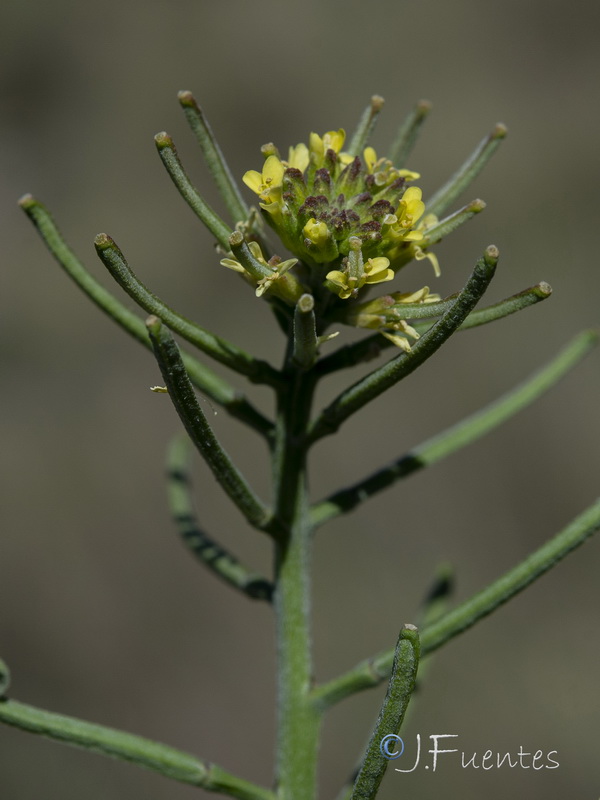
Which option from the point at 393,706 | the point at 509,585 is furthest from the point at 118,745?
the point at 509,585

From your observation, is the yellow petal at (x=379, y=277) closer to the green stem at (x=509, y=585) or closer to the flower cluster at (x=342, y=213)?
the flower cluster at (x=342, y=213)

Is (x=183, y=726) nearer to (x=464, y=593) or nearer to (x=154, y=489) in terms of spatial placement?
(x=154, y=489)

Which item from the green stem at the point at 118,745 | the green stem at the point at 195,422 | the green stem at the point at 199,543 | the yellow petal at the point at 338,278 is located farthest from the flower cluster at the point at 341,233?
the green stem at the point at 118,745

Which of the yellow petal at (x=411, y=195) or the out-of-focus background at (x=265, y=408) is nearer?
the yellow petal at (x=411, y=195)

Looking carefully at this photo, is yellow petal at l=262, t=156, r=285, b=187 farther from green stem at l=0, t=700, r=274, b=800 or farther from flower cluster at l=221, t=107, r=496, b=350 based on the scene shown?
green stem at l=0, t=700, r=274, b=800

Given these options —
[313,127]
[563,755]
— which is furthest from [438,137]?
[563,755]

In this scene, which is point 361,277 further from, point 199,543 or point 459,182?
point 199,543
